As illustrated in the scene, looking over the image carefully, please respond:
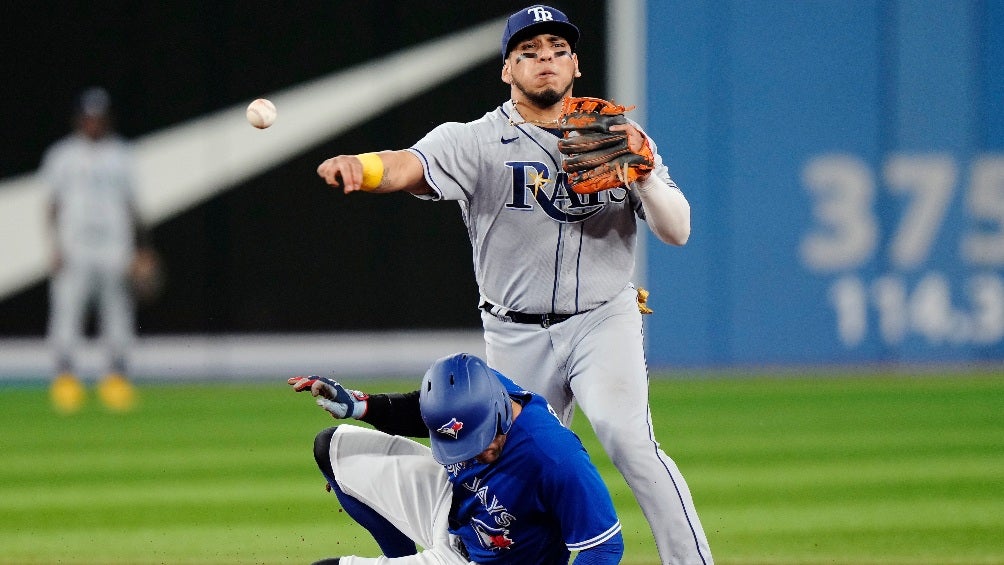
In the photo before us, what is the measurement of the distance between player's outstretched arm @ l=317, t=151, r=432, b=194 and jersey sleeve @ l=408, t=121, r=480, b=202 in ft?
0.12

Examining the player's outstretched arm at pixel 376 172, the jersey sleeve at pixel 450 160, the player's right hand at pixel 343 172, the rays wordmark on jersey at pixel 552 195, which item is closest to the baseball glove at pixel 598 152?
the rays wordmark on jersey at pixel 552 195

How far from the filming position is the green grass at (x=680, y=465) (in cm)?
584

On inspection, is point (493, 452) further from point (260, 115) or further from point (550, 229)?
point (260, 115)

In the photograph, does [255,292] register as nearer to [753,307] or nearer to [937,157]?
[753,307]

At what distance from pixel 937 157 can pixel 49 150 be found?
8377 millimetres

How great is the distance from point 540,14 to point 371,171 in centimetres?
87

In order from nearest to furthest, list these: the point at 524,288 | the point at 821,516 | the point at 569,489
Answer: the point at 569,489
the point at 524,288
the point at 821,516

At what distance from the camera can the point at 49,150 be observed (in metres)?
12.3

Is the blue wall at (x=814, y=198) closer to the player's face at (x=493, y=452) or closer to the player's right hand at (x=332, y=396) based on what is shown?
the player's right hand at (x=332, y=396)

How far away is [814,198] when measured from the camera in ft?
41.6

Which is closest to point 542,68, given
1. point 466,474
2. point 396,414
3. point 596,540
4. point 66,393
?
point 396,414

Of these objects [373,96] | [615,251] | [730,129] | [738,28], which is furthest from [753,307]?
[615,251]

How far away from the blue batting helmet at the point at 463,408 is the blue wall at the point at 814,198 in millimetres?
8825

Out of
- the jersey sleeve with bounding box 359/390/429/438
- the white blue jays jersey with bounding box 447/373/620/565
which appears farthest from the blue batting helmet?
the jersey sleeve with bounding box 359/390/429/438
